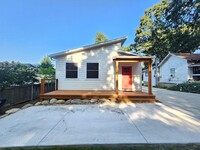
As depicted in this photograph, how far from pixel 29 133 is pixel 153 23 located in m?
27.4

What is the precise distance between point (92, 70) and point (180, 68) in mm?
14389

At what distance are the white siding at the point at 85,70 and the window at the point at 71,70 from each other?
0.23 m

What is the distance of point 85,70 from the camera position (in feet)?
40.2

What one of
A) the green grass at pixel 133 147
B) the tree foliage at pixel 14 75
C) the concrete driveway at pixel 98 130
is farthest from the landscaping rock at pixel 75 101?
the green grass at pixel 133 147

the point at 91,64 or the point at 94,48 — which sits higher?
the point at 94,48

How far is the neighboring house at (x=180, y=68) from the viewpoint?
63.8 feet

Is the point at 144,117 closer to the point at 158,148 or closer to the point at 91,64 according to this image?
the point at 158,148

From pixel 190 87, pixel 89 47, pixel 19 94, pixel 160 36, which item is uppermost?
pixel 160 36

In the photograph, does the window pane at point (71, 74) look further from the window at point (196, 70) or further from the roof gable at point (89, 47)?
the window at point (196, 70)

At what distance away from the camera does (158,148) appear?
11.1 feet

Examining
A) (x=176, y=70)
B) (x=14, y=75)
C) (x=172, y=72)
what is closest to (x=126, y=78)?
(x=14, y=75)

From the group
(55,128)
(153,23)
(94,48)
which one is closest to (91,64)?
(94,48)

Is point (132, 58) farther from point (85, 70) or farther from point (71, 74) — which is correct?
point (71, 74)

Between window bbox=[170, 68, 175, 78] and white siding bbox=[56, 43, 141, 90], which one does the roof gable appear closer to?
white siding bbox=[56, 43, 141, 90]
